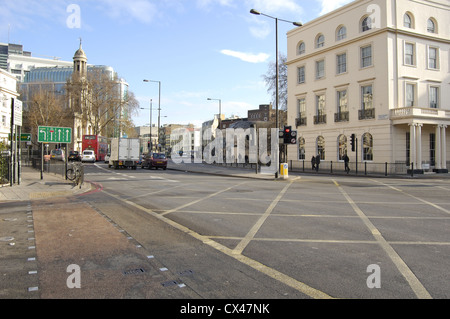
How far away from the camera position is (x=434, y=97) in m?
31.8

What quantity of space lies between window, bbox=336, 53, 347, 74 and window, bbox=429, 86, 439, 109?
7805mm

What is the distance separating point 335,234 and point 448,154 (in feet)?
101

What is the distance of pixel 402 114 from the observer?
28.4 meters

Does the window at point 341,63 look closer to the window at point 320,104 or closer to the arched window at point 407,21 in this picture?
the window at point 320,104

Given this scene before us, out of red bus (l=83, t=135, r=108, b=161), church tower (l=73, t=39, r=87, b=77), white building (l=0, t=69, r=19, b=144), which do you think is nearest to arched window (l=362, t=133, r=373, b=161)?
red bus (l=83, t=135, r=108, b=161)

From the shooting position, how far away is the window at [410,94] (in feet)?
99.6

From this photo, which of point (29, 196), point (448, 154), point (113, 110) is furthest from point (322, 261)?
point (113, 110)

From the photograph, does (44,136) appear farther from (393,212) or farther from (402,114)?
(402,114)

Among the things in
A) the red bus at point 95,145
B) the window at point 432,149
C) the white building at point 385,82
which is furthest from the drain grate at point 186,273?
the red bus at point 95,145

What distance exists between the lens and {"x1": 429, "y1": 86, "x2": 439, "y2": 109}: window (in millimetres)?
31516

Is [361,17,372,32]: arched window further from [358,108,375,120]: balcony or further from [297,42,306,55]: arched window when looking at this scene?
[297,42,306,55]: arched window

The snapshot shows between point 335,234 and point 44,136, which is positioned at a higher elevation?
point 44,136
